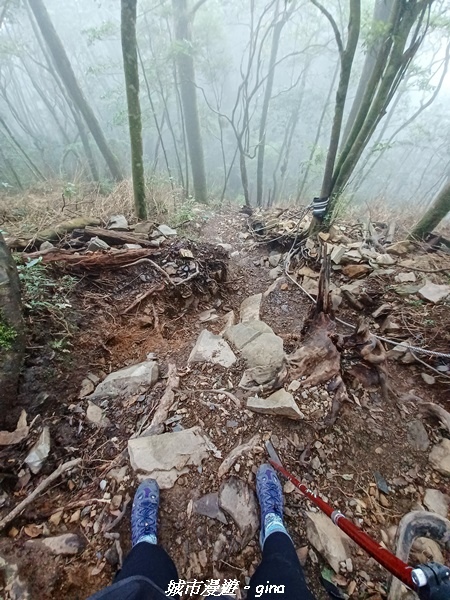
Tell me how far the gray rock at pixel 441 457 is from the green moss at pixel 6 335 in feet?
9.20

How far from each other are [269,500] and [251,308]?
184cm

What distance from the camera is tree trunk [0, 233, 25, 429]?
1.66m

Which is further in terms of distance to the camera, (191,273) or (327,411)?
(191,273)

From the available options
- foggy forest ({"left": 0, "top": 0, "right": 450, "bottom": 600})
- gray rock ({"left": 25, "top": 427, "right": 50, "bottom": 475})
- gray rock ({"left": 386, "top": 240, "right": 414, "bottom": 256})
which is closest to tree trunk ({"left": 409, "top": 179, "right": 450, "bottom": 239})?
foggy forest ({"left": 0, "top": 0, "right": 450, "bottom": 600})

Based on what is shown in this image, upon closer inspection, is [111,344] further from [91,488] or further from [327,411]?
[327,411]

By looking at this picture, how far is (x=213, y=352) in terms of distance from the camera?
87.9 inches

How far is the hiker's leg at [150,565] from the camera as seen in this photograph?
116cm

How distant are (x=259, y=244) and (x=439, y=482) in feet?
11.4

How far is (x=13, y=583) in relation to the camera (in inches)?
46.2

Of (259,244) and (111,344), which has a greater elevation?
(259,244)

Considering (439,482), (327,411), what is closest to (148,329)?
(327,411)

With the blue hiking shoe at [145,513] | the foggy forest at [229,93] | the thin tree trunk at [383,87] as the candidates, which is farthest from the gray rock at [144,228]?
the blue hiking shoe at [145,513]

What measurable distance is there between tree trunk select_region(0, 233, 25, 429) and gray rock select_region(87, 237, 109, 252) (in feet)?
3.37

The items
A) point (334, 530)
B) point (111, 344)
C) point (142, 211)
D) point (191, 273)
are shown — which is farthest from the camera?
point (142, 211)
